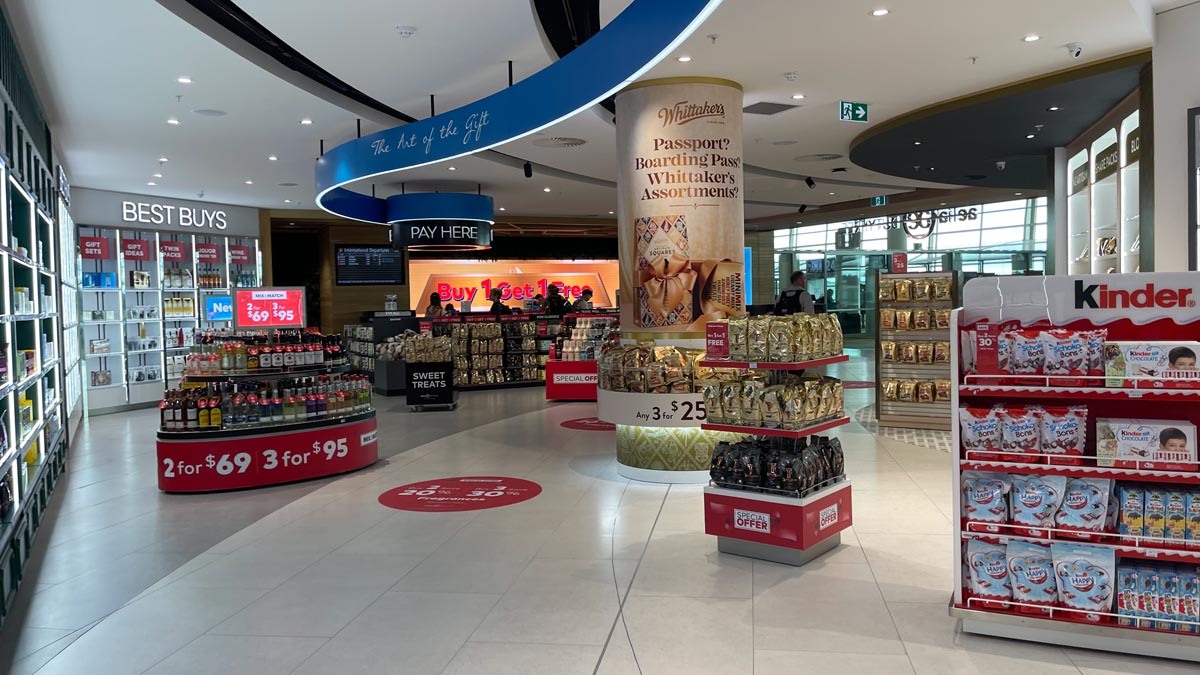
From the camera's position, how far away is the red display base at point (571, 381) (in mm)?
12625

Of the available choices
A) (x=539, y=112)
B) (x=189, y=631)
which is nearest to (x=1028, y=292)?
(x=539, y=112)

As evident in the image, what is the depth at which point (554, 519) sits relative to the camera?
5.75 m

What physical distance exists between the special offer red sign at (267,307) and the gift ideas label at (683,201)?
3.08m

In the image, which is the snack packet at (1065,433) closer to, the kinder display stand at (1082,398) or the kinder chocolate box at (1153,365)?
the kinder display stand at (1082,398)

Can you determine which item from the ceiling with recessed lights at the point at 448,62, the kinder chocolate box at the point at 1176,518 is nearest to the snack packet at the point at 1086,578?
the kinder chocolate box at the point at 1176,518

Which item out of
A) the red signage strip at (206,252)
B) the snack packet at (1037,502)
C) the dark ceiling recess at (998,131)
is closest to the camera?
the snack packet at (1037,502)

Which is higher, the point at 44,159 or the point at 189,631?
the point at 44,159

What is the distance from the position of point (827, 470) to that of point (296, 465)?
4542mm

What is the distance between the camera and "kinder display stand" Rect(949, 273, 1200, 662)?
332 cm

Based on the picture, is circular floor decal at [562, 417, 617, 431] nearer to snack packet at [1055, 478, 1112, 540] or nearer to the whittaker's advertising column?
the whittaker's advertising column

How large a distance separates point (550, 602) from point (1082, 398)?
264 centimetres

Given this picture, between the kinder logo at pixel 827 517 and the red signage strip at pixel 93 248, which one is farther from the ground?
the red signage strip at pixel 93 248

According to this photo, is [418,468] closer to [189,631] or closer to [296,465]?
[296,465]

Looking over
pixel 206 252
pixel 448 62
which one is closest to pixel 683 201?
pixel 448 62
